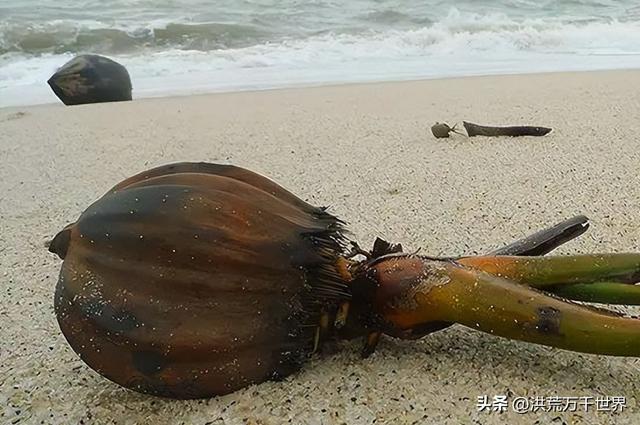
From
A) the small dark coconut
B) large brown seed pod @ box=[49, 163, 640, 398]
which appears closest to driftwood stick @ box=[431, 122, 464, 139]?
large brown seed pod @ box=[49, 163, 640, 398]

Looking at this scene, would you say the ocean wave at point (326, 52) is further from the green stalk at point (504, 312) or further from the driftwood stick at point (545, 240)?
the green stalk at point (504, 312)

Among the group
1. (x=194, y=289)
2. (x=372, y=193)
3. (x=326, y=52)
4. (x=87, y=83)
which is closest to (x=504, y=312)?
(x=194, y=289)

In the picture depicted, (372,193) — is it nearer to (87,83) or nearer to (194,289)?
(194,289)

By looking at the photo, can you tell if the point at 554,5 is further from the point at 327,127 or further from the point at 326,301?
the point at 326,301

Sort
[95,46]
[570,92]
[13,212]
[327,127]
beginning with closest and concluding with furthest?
1. [13,212]
2. [327,127]
3. [570,92]
4. [95,46]

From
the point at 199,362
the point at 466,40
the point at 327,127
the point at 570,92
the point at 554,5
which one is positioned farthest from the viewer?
the point at 554,5

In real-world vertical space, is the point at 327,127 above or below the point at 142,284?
below

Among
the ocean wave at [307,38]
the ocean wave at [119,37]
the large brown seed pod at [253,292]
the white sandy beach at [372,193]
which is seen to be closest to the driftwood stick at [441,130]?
the white sandy beach at [372,193]

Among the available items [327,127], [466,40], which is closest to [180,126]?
[327,127]
